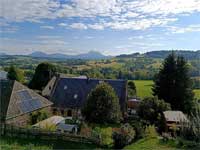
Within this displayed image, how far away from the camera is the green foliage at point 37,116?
18.6 metres

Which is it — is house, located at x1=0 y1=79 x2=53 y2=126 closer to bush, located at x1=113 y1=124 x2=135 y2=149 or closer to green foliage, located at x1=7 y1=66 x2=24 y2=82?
bush, located at x1=113 y1=124 x2=135 y2=149

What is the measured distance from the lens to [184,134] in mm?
11930

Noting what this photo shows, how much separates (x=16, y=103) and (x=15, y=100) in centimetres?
23

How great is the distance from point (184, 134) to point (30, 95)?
11.7 m

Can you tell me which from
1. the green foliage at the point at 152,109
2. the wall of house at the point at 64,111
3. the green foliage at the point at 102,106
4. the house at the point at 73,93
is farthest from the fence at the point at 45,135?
the wall of house at the point at 64,111

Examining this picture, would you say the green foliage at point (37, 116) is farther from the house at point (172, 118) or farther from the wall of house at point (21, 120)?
the house at point (172, 118)

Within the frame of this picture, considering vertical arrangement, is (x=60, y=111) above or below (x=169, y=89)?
below

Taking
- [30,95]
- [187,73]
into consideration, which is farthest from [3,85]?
[187,73]

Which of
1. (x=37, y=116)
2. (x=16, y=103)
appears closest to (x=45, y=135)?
(x=16, y=103)

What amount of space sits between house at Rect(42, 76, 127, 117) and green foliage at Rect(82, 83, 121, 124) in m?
4.71

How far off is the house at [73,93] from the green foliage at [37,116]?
16.5 feet

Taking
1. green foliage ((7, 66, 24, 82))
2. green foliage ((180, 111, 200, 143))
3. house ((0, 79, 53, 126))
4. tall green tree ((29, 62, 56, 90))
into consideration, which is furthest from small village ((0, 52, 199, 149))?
green foliage ((7, 66, 24, 82))

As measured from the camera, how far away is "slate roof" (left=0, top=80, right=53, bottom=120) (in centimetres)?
1684

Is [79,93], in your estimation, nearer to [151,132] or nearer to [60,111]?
[60,111]
